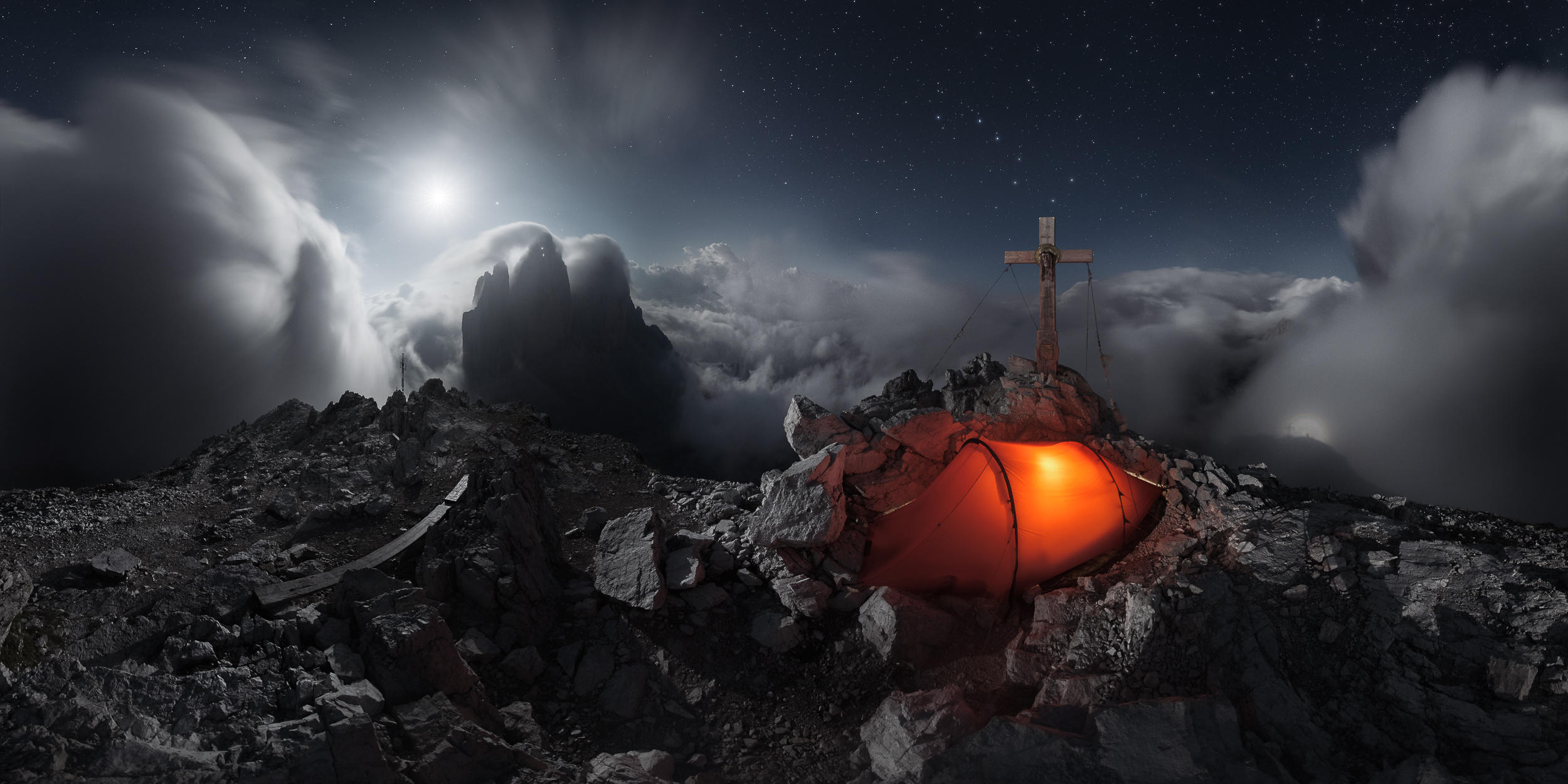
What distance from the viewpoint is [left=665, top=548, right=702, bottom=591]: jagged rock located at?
393 inches

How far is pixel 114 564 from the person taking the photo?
8914 mm

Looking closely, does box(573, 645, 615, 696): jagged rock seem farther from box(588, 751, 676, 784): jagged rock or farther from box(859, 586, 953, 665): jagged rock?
box(859, 586, 953, 665): jagged rock

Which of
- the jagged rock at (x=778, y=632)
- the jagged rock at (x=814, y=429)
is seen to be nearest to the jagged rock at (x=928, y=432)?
the jagged rock at (x=814, y=429)

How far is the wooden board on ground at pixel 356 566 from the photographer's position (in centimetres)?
832

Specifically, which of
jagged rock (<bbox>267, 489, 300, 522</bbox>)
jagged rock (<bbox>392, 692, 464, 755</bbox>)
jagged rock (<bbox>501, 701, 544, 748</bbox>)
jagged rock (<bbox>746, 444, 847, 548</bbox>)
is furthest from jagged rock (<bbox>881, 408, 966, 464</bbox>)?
jagged rock (<bbox>267, 489, 300, 522</bbox>)

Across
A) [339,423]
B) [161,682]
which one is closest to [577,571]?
[161,682]

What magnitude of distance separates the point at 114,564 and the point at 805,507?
1107cm

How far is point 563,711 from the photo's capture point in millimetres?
8281

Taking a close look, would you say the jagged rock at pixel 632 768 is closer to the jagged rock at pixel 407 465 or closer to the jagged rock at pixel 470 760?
the jagged rock at pixel 470 760

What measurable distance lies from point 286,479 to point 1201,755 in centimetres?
1947

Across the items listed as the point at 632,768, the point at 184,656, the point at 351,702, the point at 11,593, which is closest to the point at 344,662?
the point at 351,702

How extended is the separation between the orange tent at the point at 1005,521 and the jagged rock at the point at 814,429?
6.46ft

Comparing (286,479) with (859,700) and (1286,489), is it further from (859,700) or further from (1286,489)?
(1286,489)

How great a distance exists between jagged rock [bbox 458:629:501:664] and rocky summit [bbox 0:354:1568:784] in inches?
1.7
